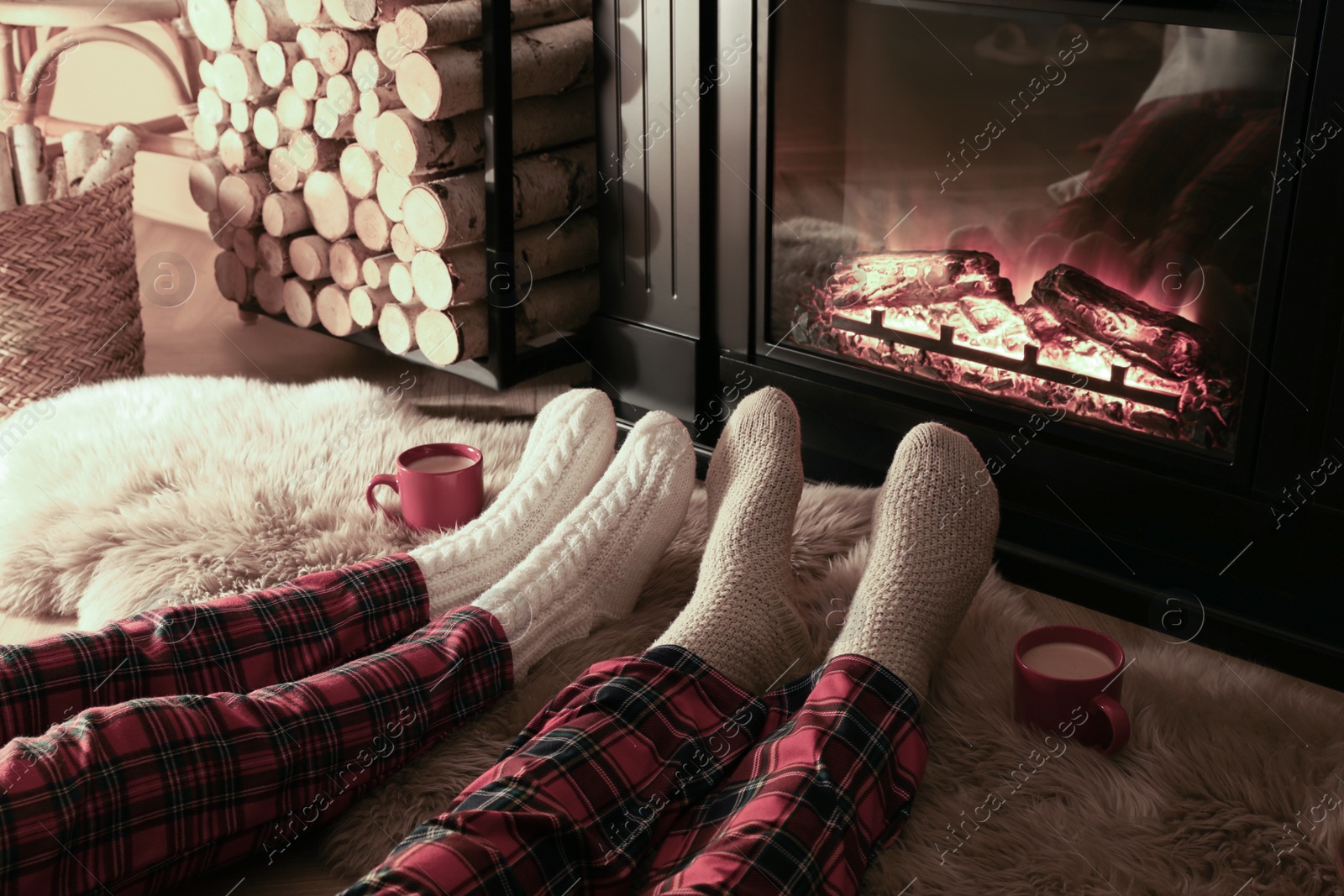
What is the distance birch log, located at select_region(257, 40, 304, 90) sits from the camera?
1.89 meters

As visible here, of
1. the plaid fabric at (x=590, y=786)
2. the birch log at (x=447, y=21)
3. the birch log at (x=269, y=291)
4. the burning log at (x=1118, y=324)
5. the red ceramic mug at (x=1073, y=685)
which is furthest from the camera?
the birch log at (x=269, y=291)

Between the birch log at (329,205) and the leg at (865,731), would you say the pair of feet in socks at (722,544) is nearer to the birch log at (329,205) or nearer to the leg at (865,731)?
the leg at (865,731)

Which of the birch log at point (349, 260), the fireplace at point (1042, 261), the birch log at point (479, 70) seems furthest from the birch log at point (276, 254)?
the fireplace at point (1042, 261)

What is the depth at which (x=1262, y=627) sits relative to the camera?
4.09 ft

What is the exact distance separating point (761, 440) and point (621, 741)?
1.59ft

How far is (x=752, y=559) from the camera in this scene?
1.17m

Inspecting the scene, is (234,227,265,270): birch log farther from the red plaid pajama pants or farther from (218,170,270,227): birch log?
the red plaid pajama pants

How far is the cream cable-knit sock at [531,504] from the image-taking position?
123 centimetres

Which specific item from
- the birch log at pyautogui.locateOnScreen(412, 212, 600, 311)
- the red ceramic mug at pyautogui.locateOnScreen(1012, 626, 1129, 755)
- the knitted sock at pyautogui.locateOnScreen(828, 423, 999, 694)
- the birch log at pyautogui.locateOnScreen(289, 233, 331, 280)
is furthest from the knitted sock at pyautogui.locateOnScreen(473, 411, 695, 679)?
the birch log at pyautogui.locateOnScreen(289, 233, 331, 280)

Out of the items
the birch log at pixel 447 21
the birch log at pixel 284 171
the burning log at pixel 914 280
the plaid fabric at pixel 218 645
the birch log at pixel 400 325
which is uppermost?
the birch log at pixel 447 21

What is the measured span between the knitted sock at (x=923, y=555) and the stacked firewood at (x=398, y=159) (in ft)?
2.61

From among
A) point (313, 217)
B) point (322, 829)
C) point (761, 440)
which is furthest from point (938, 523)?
point (313, 217)

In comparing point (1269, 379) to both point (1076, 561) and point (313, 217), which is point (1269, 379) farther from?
point (313, 217)

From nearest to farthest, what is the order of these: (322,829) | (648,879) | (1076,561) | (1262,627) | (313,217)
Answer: (648,879) < (322,829) < (1262,627) < (1076,561) < (313,217)
